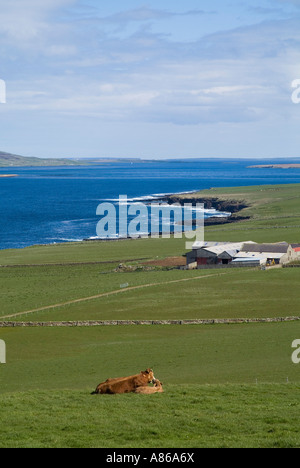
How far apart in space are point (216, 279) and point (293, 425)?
160 feet

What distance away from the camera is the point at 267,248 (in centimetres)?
7712

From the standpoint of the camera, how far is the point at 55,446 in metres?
15.3

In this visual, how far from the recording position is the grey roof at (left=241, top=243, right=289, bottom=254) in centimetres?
7606

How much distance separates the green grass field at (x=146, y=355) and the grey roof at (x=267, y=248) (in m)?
6.88

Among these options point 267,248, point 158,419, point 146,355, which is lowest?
point 146,355

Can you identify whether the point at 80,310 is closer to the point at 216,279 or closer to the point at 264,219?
the point at 216,279

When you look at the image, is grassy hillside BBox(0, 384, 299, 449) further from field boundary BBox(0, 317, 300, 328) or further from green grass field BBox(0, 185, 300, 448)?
field boundary BBox(0, 317, 300, 328)

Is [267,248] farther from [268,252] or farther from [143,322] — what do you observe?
[143,322]

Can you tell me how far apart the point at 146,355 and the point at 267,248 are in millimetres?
42960

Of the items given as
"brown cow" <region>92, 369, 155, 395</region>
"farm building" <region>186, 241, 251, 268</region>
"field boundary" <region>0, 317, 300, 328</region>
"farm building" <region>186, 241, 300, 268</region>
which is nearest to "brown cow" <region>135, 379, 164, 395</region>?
"brown cow" <region>92, 369, 155, 395</region>

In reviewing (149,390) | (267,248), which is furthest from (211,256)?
(149,390)

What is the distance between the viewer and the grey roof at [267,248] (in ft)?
250

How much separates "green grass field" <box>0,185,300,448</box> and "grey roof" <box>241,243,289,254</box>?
6.88 meters

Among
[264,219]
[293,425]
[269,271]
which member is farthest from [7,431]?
[264,219]
